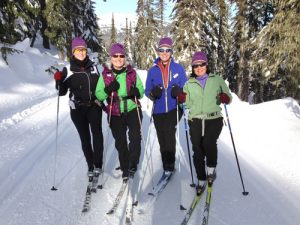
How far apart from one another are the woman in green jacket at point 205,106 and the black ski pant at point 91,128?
1530mm

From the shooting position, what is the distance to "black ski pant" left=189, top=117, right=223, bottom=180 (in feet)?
18.5

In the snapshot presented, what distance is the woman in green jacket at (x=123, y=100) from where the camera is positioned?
571 centimetres

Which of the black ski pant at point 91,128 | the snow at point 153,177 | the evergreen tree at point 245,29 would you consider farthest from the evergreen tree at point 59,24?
the black ski pant at point 91,128

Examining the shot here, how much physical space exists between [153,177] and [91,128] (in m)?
1.58

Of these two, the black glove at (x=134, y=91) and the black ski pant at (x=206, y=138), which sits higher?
the black glove at (x=134, y=91)

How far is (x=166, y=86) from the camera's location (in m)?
6.13

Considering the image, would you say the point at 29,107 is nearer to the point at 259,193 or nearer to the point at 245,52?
the point at 259,193

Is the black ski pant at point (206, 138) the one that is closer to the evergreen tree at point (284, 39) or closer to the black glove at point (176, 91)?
the black glove at point (176, 91)

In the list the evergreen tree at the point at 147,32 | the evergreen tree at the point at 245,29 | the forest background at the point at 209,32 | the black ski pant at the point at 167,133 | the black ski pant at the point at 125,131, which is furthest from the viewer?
the evergreen tree at the point at 147,32

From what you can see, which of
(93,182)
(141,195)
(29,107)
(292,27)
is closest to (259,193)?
(141,195)

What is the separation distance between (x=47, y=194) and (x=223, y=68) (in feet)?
120

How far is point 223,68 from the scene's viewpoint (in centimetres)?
4059

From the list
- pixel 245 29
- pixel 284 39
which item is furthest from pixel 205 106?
pixel 245 29

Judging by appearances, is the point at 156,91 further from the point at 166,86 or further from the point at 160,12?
the point at 160,12
